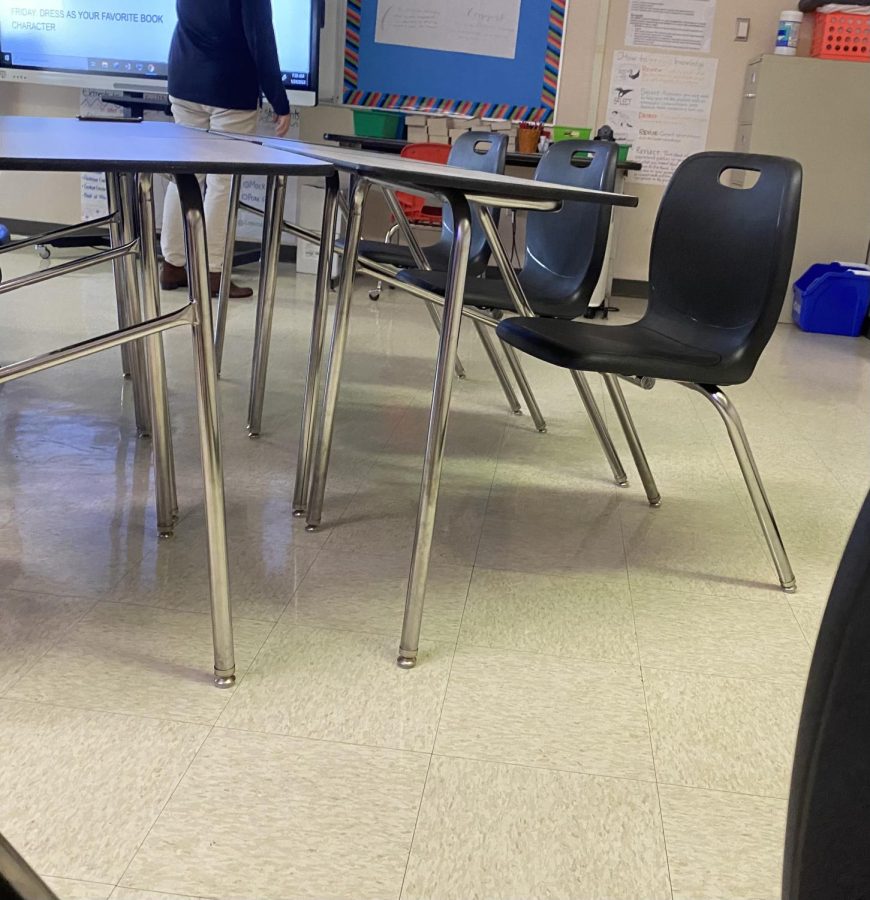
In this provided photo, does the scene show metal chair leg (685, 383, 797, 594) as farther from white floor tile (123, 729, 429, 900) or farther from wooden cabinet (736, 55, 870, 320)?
wooden cabinet (736, 55, 870, 320)

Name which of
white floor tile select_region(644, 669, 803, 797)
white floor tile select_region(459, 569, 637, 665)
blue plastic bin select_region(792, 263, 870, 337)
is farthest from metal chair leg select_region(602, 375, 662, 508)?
blue plastic bin select_region(792, 263, 870, 337)

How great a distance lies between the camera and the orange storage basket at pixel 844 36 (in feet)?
15.9

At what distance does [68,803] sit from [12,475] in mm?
1157

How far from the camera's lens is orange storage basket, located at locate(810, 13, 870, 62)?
4848 mm

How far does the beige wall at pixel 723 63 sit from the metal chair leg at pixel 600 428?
341cm

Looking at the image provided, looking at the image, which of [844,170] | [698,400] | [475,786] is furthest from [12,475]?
[844,170]

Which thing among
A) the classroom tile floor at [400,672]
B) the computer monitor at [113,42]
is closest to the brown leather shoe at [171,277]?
the computer monitor at [113,42]

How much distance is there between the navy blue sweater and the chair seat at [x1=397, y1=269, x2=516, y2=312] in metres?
1.82

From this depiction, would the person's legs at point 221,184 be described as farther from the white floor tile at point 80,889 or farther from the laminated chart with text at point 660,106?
the white floor tile at point 80,889

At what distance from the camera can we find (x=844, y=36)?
4875 millimetres

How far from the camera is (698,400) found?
3217mm

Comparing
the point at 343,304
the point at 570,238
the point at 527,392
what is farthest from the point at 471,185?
the point at 527,392

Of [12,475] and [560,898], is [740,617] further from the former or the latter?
[12,475]

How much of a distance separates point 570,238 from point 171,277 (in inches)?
95.4
